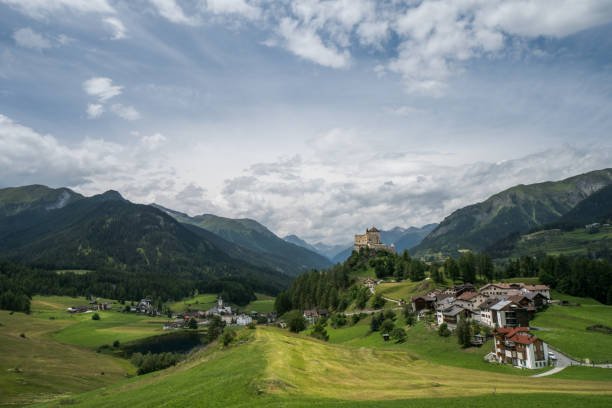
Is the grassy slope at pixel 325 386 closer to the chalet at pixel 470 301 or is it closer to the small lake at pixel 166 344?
the chalet at pixel 470 301

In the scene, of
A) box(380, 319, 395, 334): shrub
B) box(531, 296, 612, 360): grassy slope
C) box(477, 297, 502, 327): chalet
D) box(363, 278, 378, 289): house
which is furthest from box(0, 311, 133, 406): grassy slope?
box(363, 278, 378, 289): house

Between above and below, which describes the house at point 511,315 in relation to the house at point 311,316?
above

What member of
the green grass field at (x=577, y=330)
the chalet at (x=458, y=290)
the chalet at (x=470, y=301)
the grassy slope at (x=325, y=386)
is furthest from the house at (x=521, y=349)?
the chalet at (x=458, y=290)

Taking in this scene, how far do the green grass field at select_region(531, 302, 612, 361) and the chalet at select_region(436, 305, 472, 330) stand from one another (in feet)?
51.2

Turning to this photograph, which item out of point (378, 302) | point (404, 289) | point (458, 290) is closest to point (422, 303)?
point (458, 290)

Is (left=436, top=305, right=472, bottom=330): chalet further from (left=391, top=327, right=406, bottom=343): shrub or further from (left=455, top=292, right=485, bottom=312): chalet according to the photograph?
(left=391, top=327, right=406, bottom=343): shrub

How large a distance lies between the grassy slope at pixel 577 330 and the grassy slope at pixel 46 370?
333ft

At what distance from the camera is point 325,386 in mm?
45781

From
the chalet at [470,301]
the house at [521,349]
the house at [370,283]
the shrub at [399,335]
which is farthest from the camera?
the house at [370,283]

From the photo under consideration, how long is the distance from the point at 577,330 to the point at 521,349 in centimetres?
2487

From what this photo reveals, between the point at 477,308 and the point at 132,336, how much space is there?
159 m

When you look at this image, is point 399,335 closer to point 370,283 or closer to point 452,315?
point 452,315

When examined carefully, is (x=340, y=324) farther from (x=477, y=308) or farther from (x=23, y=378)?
(x=23, y=378)

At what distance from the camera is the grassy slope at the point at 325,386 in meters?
37.7
